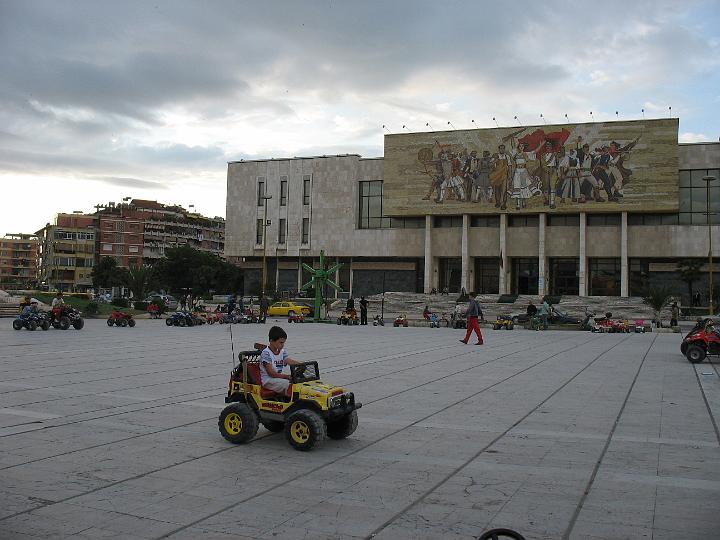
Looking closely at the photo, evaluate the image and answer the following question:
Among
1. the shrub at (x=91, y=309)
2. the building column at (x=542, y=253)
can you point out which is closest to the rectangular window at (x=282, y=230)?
the building column at (x=542, y=253)

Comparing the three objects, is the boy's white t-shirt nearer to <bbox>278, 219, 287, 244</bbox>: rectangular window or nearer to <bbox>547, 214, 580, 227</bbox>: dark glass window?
<bbox>547, 214, 580, 227</bbox>: dark glass window

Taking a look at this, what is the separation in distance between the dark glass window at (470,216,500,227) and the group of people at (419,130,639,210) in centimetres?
317

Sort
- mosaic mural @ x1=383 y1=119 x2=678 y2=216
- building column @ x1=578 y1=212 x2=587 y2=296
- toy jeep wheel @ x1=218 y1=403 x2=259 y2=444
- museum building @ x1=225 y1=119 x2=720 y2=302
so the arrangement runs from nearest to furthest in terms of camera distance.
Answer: toy jeep wheel @ x1=218 y1=403 x2=259 y2=444, mosaic mural @ x1=383 y1=119 x2=678 y2=216, museum building @ x1=225 y1=119 x2=720 y2=302, building column @ x1=578 y1=212 x2=587 y2=296

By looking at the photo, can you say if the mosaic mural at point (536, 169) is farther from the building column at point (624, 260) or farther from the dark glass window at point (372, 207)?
the dark glass window at point (372, 207)

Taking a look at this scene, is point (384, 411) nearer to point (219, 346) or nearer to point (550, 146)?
point (219, 346)

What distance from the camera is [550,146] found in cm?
7006

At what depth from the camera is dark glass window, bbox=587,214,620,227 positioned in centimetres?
7000

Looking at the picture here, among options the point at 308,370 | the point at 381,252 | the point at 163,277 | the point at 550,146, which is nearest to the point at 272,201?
the point at 381,252

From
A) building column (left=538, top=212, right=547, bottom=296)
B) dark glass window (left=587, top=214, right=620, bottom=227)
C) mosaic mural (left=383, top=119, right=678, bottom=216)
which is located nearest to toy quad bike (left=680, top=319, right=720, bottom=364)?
mosaic mural (left=383, top=119, right=678, bottom=216)

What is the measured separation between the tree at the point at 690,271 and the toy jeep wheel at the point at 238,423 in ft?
205

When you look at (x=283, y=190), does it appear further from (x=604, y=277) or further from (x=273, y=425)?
(x=273, y=425)

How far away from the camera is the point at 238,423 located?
737 cm

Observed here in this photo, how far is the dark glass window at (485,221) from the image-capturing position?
75188 mm

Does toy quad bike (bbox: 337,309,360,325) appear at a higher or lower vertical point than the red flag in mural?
lower
